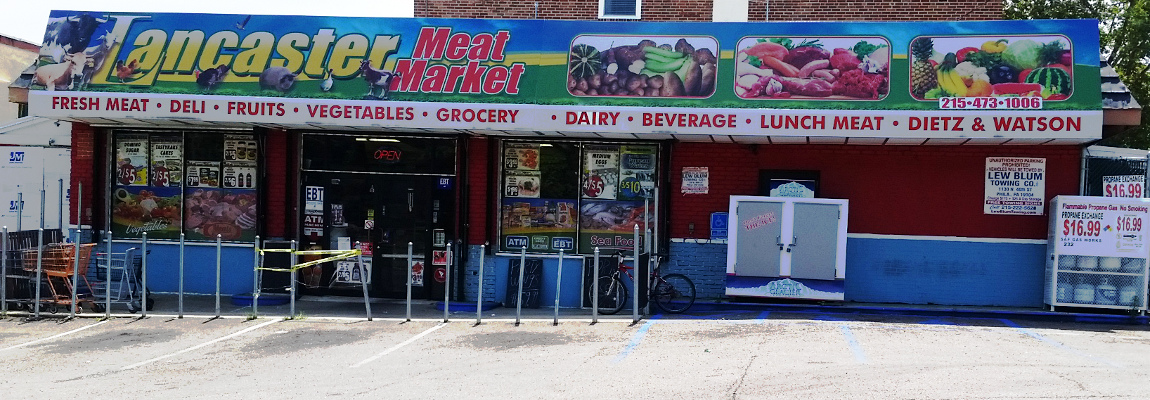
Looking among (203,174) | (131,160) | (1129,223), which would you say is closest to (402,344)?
(203,174)

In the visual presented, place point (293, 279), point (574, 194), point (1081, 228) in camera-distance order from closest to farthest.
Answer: point (293, 279), point (1081, 228), point (574, 194)

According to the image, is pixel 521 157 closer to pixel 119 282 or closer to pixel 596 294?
pixel 596 294

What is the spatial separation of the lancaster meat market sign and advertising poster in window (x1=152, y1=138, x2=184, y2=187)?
124cm

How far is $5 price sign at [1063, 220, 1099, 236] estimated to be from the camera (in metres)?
13.6

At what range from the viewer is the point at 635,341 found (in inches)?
453

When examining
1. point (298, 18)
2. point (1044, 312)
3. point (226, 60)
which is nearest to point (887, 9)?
point (1044, 312)

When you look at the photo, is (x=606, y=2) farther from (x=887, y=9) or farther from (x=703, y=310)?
(x=703, y=310)

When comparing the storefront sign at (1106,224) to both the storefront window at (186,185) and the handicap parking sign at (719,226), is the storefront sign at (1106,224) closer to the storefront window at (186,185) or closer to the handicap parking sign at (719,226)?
the handicap parking sign at (719,226)

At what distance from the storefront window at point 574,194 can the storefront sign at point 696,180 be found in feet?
1.52

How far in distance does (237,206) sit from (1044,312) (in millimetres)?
12095

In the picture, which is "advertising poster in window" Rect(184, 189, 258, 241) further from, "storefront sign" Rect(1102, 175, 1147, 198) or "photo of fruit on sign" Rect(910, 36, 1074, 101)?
"storefront sign" Rect(1102, 175, 1147, 198)

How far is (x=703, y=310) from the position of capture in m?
14.3

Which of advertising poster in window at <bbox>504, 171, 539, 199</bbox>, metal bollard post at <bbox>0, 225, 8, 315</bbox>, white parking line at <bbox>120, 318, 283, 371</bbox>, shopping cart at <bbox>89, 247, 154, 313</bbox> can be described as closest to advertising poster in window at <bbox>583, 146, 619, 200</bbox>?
advertising poster in window at <bbox>504, 171, 539, 199</bbox>

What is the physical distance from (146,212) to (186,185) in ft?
2.65
